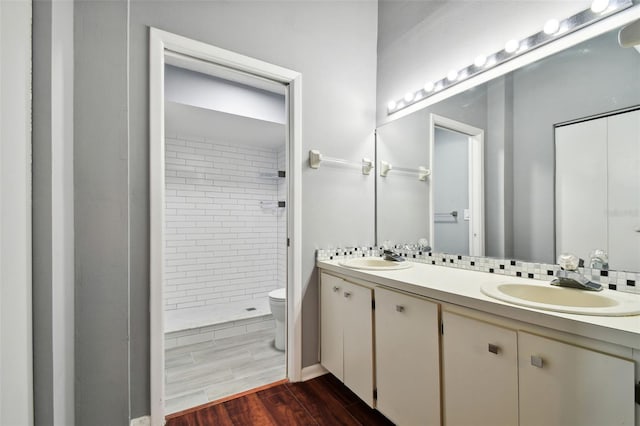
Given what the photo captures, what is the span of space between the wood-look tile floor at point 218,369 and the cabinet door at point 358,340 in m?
0.61

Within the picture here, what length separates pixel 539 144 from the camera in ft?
4.39

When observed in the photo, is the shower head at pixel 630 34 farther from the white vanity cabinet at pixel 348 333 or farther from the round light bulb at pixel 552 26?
the white vanity cabinet at pixel 348 333

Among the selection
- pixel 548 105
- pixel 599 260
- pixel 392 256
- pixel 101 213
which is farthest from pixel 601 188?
pixel 101 213

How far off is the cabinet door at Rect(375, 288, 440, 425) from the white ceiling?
2.25 m

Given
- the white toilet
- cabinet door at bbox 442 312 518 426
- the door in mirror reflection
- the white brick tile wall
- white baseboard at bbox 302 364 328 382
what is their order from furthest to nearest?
the white brick tile wall, the white toilet, white baseboard at bbox 302 364 328 382, the door in mirror reflection, cabinet door at bbox 442 312 518 426

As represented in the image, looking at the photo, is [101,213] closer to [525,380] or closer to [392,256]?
[525,380]

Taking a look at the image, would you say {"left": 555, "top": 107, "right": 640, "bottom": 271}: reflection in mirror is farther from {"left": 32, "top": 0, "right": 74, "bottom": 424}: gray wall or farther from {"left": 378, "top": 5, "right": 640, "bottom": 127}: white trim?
{"left": 32, "top": 0, "right": 74, "bottom": 424}: gray wall

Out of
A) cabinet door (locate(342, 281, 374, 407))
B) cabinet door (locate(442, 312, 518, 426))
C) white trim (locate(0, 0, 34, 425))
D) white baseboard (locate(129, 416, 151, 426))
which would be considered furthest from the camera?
cabinet door (locate(342, 281, 374, 407))

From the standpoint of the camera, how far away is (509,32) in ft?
4.76

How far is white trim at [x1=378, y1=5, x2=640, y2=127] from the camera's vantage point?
1.09m

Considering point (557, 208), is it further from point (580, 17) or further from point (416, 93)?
point (416, 93)

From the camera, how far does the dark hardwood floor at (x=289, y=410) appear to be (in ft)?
4.77

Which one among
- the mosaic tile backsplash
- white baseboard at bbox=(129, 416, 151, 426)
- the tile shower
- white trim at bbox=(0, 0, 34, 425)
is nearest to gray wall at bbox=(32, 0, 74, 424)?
white trim at bbox=(0, 0, 34, 425)

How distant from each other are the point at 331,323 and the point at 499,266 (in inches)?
41.6
